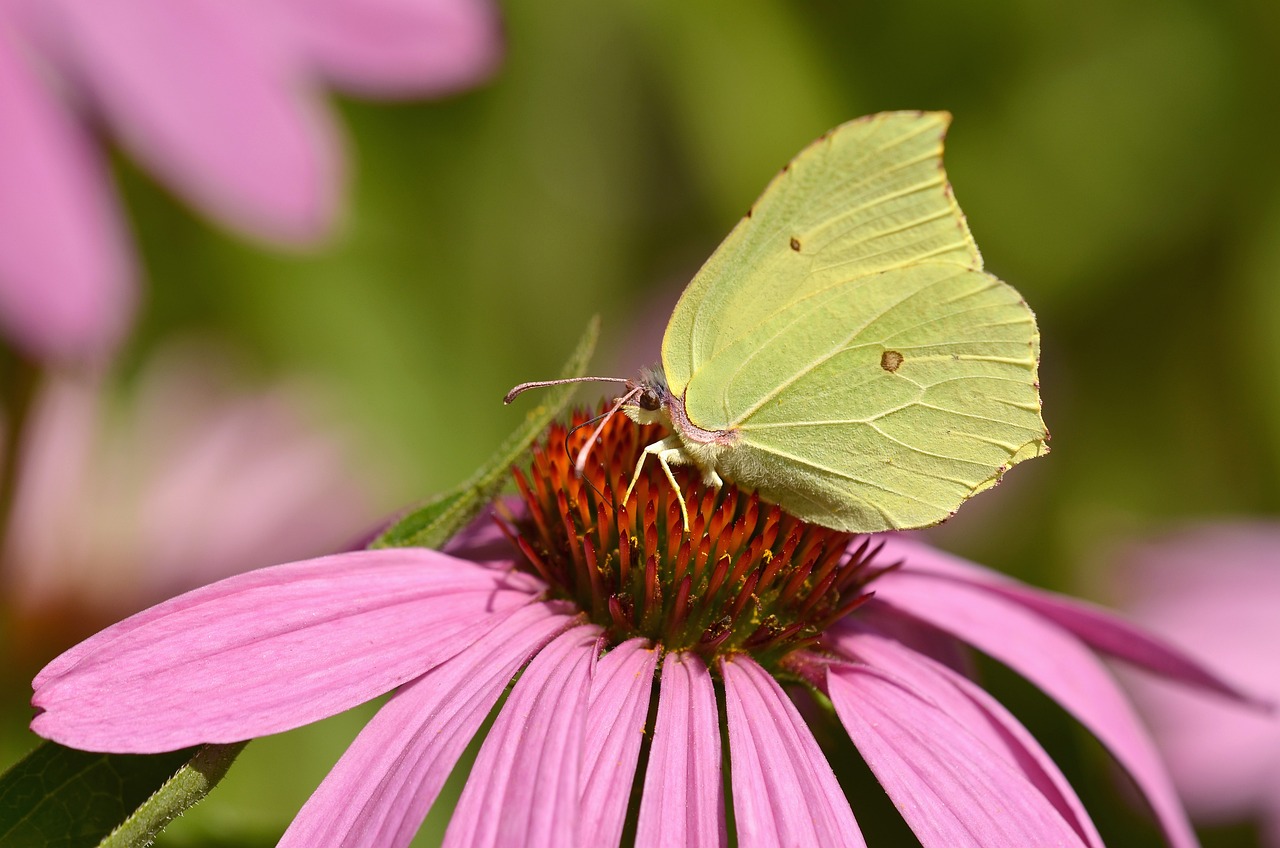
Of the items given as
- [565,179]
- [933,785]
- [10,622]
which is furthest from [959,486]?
[565,179]

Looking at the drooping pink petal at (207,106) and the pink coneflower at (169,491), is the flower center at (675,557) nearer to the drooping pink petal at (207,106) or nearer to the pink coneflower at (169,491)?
the drooping pink petal at (207,106)

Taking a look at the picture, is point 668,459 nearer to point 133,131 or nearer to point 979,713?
point 979,713

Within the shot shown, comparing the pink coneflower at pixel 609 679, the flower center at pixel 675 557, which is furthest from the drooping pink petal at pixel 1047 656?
the flower center at pixel 675 557

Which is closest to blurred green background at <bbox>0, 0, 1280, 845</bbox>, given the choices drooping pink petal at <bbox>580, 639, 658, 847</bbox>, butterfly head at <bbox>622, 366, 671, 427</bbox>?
butterfly head at <bbox>622, 366, 671, 427</bbox>

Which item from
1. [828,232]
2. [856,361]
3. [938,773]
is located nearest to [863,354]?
[856,361]

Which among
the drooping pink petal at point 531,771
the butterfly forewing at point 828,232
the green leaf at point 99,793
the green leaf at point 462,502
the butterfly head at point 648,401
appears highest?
the butterfly forewing at point 828,232

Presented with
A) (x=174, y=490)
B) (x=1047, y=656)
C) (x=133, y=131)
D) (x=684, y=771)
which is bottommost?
(x=1047, y=656)
